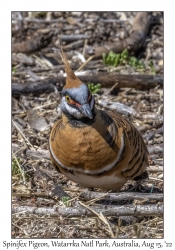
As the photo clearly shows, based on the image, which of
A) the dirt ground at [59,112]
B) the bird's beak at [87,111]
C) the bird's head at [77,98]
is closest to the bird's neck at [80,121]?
the bird's head at [77,98]

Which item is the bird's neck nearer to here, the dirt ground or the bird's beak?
the bird's beak

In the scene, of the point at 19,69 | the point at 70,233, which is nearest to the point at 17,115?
the point at 19,69

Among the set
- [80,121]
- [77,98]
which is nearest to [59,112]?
[80,121]

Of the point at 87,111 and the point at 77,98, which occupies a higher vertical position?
the point at 77,98

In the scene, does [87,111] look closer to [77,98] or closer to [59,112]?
[77,98]

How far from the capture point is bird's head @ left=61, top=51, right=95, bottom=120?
4.72 m

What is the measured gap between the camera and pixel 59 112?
22.6 ft

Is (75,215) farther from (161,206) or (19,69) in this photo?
(19,69)

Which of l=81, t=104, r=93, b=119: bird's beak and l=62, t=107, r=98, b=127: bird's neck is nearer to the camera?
l=81, t=104, r=93, b=119: bird's beak

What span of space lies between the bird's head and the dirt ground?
79 centimetres

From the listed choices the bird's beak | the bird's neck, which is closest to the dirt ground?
the bird's neck

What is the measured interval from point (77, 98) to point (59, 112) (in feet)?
7.17

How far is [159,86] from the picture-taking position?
7.31 metres

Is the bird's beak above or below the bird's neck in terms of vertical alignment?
above
